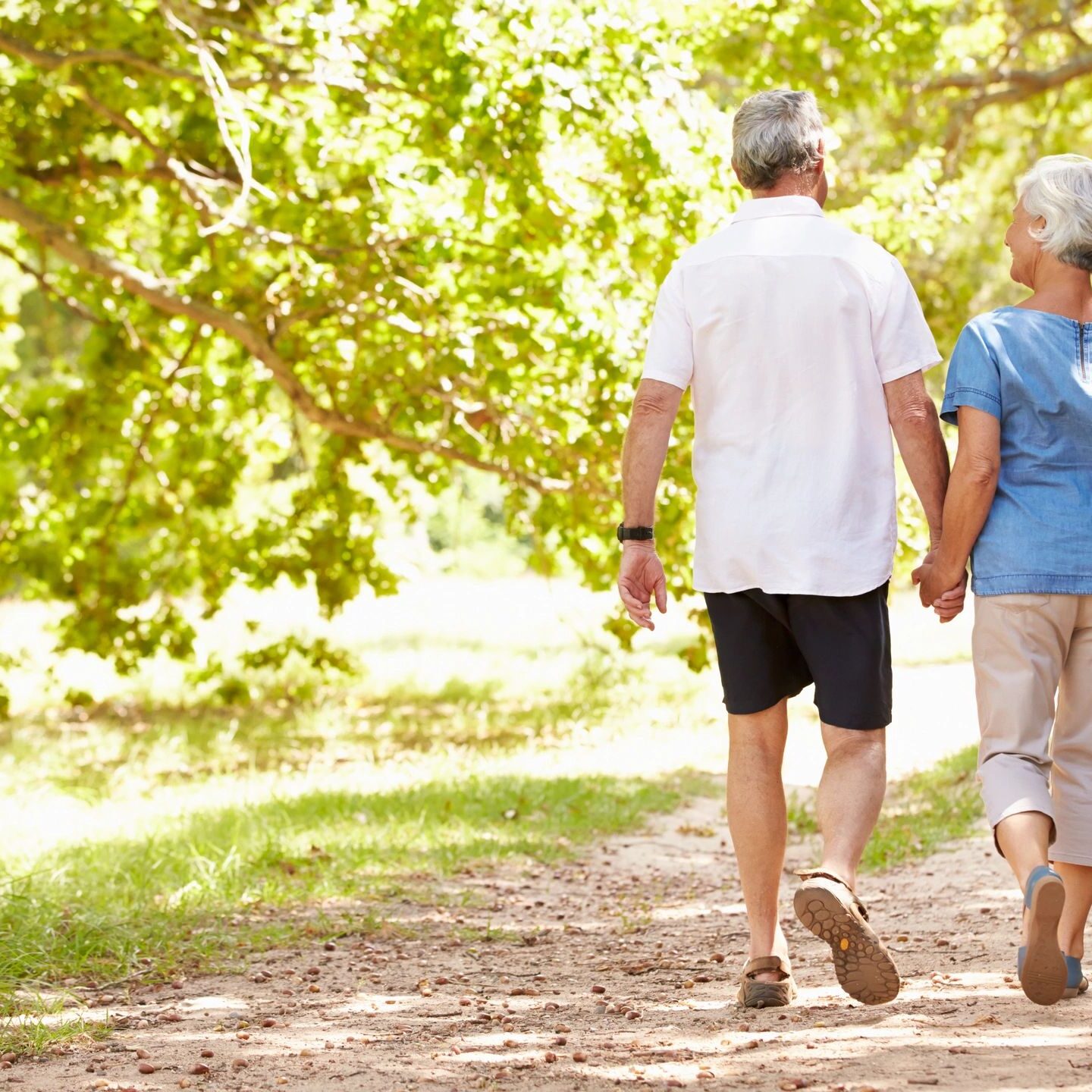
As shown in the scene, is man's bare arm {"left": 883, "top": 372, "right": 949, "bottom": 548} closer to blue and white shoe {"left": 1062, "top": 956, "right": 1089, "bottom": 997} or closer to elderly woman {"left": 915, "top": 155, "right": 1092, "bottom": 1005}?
elderly woman {"left": 915, "top": 155, "right": 1092, "bottom": 1005}

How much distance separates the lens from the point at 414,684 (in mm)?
14320

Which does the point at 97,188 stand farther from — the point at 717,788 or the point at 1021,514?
the point at 1021,514

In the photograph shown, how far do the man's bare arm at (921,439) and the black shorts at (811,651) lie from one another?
0.27 meters

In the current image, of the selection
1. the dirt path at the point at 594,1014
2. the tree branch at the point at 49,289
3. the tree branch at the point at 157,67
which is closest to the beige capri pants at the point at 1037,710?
the dirt path at the point at 594,1014

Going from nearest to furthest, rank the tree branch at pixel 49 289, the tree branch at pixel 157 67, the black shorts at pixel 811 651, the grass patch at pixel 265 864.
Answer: the black shorts at pixel 811 651 < the grass patch at pixel 265 864 < the tree branch at pixel 157 67 < the tree branch at pixel 49 289

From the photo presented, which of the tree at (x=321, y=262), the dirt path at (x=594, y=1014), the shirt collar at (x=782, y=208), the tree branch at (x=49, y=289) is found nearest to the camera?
the dirt path at (x=594, y=1014)

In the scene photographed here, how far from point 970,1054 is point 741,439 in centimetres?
157

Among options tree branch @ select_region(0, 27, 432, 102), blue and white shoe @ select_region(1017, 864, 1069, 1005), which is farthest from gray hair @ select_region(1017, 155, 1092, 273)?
tree branch @ select_region(0, 27, 432, 102)

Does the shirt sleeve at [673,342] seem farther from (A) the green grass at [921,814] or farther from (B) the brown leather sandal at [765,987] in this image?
(A) the green grass at [921,814]

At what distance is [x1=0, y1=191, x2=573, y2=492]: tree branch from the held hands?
6.44 meters

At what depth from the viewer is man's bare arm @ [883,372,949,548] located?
3.68 m

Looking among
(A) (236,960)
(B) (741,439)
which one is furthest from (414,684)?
(B) (741,439)

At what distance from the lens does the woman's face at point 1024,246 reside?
3.69m

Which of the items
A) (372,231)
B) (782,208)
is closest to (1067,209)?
(782,208)
